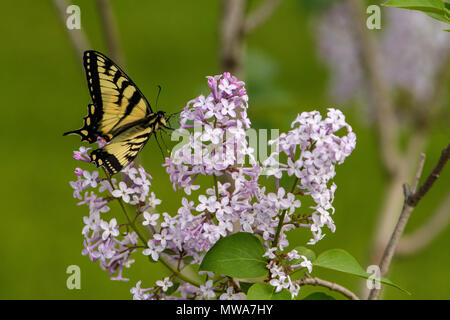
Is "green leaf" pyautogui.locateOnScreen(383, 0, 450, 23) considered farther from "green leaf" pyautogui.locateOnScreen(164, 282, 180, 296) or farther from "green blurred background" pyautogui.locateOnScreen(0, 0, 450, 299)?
"green blurred background" pyautogui.locateOnScreen(0, 0, 450, 299)

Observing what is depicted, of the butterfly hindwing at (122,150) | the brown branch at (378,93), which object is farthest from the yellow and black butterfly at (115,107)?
the brown branch at (378,93)

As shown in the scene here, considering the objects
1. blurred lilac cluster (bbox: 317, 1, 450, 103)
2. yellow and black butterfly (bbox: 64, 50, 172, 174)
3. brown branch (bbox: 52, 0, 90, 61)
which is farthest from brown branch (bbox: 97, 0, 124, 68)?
blurred lilac cluster (bbox: 317, 1, 450, 103)

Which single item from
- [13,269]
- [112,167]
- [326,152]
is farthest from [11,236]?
[326,152]

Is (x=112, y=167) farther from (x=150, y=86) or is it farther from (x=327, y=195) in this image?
(x=150, y=86)

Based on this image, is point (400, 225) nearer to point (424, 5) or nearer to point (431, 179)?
point (431, 179)

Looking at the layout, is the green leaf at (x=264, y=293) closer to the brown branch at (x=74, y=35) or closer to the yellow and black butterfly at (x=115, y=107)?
the yellow and black butterfly at (x=115, y=107)

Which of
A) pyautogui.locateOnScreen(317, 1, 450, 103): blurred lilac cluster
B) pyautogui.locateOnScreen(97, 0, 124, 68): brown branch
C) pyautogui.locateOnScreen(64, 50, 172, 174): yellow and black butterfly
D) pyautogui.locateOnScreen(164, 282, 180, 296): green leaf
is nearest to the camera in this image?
pyautogui.locateOnScreen(164, 282, 180, 296): green leaf

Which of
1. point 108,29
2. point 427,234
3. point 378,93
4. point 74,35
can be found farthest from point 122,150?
point 427,234
